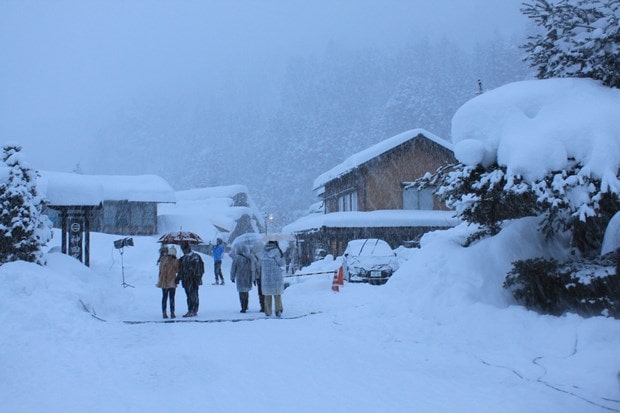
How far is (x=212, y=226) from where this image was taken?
36.7 m

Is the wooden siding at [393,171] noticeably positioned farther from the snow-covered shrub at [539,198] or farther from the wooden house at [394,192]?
the snow-covered shrub at [539,198]

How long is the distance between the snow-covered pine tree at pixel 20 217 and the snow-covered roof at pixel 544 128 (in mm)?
9762

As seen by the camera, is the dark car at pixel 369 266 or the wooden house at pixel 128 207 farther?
the wooden house at pixel 128 207

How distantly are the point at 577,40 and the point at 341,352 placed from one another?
7433mm

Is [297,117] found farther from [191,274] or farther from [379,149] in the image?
[191,274]

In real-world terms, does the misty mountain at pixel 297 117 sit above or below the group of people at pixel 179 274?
above

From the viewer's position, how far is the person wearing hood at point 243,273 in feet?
40.2

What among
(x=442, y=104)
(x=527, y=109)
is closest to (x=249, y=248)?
(x=527, y=109)

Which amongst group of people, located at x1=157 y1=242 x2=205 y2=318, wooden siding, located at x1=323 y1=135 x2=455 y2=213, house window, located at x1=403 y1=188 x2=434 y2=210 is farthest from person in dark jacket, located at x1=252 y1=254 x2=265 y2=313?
house window, located at x1=403 y1=188 x2=434 y2=210

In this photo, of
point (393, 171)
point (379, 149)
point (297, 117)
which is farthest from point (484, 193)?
point (297, 117)

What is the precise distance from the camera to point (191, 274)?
1145 centimetres

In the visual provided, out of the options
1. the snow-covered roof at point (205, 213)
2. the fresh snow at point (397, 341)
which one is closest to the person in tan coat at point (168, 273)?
the fresh snow at point (397, 341)

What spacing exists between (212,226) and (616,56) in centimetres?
3008

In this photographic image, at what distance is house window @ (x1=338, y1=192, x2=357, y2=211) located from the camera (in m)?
28.5
